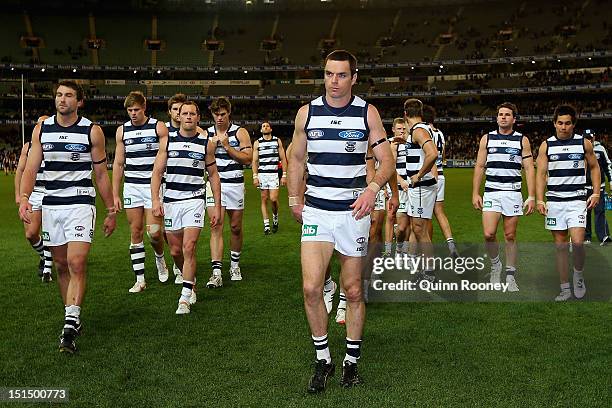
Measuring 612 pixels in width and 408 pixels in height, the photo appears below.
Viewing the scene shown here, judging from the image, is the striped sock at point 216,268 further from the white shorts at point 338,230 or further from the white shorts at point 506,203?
the white shorts at point 338,230

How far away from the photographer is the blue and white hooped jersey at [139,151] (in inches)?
314

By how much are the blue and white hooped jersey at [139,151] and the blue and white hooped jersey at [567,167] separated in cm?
484

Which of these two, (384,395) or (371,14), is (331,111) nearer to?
(384,395)

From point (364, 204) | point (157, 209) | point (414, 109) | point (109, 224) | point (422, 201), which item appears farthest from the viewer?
point (422, 201)

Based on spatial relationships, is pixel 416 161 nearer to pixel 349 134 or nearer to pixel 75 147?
pixel 349 134

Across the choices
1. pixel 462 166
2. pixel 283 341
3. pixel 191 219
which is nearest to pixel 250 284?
pixel 191 219

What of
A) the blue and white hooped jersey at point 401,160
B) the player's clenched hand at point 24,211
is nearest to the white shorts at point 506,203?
the blue and white hooped jersey at point 401,160

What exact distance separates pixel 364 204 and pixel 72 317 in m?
2.94

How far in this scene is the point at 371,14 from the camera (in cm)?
6488

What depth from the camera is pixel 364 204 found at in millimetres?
4500

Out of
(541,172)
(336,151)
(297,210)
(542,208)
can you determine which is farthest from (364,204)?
(541,172)

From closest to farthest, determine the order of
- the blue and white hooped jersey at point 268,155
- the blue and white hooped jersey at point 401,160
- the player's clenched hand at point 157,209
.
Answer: the player's clenched hand at point 157,209
the blue and white hooped jersey at point 401,160
the blue and white hooped jersey at point 268,155

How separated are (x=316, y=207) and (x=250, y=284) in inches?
156

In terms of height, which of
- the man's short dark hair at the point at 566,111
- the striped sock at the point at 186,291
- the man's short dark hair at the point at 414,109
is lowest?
the striped sock at the point at 186,291
